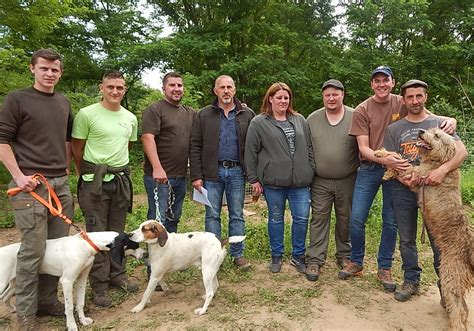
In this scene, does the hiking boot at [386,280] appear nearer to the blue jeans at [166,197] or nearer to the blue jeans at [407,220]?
the blue jeans at [407,220]

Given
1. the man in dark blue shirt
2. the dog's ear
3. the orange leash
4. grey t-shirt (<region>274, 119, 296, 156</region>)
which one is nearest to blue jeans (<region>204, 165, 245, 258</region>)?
the man in dark blue shirt

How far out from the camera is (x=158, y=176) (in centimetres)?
398

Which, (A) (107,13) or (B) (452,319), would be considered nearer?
(B) (452,319)

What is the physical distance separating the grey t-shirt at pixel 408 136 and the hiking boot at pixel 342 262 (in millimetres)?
1599

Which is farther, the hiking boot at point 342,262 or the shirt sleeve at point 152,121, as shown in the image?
the hiking boot at point 342,262

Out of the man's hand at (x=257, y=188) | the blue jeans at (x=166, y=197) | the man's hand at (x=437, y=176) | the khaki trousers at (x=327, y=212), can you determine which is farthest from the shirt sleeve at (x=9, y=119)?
the man's hand at (x=437, y=176)

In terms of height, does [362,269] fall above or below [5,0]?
below

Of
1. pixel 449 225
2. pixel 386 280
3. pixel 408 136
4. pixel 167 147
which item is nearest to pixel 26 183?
pixel 167 147

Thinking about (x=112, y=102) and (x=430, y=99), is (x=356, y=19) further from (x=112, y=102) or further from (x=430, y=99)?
(x=112, y=102)

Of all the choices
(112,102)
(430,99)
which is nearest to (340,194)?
(112,102)

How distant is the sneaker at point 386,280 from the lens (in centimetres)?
409

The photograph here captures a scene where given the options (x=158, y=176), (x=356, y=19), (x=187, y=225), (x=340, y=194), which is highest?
(x=356, y=19)

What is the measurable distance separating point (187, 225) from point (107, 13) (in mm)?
9639

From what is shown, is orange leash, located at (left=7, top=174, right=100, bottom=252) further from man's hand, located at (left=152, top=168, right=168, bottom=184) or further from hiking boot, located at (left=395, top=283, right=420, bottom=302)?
hiking boot, located at (left=395, top=283, right=420, bottom=302)
